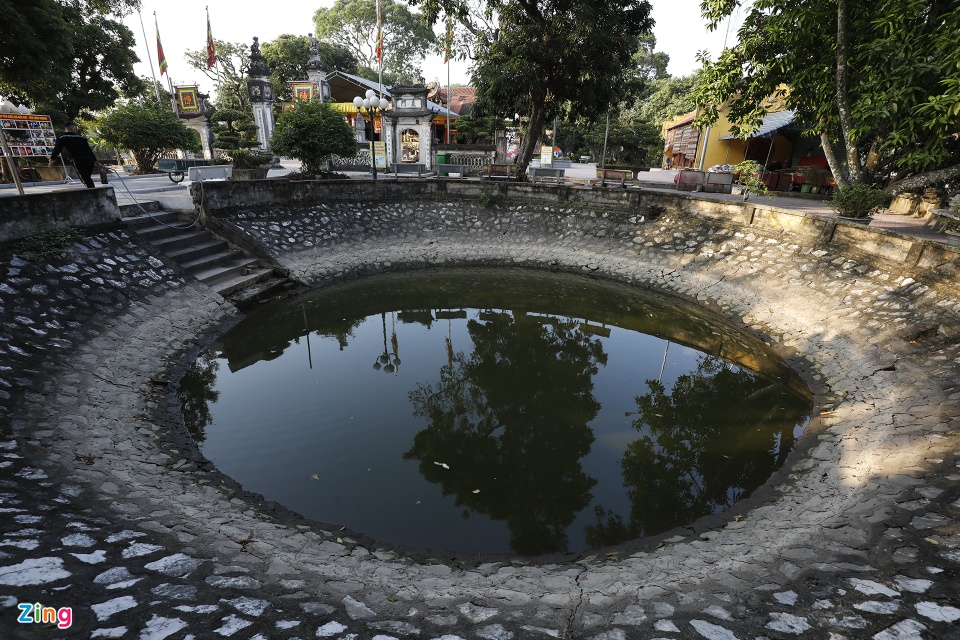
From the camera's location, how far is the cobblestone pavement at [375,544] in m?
3.04

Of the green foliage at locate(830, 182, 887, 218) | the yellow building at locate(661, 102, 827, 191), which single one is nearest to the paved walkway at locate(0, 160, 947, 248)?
the green foliage at locate(830, 182, 887, 218)

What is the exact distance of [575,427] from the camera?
6.43 meters

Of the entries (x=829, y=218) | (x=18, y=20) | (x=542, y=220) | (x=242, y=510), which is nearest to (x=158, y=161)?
(x=18, y=20)

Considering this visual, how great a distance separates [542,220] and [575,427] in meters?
10.6

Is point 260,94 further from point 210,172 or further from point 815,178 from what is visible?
point 815,178

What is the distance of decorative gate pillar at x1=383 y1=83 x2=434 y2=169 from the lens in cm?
2403

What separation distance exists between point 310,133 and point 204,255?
260 inches

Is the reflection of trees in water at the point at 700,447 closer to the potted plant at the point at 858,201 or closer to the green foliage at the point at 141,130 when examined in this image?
the potted plant at the point at 858,201

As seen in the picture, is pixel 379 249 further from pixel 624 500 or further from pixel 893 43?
pixel 893 43

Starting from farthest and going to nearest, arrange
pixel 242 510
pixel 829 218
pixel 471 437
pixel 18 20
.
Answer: pixel 18 20
pixel 829 218
pixel 471 437
pixel 242 510

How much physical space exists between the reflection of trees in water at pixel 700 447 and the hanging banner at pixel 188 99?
107 ft

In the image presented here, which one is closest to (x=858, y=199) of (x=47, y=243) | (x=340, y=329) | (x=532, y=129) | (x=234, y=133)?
(x=532, y=129)

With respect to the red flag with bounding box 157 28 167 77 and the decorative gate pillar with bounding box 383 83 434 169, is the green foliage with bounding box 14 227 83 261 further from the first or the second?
the red flag with bounding box 157 28 167 77

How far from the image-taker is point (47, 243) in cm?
794
